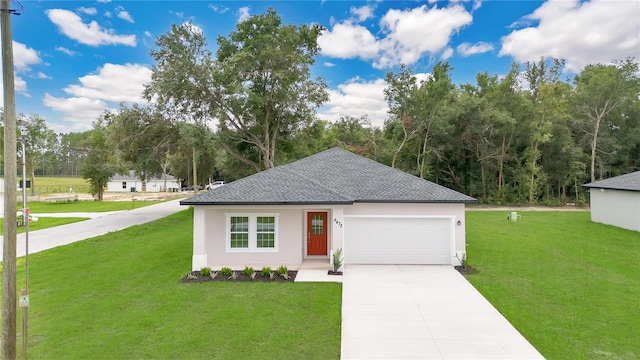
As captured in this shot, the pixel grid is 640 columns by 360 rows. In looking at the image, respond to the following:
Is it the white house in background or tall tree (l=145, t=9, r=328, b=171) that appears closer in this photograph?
tall tree (l=145, t=9, r=328, b=171)

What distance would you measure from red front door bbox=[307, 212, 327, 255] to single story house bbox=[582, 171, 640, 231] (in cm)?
1771

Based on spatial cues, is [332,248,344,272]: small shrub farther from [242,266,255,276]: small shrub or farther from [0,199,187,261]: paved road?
[0,199,187,261]: paved road

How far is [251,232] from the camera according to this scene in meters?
11.9

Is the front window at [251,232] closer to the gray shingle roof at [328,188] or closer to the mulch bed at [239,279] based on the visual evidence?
the gray shingle roof at [328,188]

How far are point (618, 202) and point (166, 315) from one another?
81.7 ft

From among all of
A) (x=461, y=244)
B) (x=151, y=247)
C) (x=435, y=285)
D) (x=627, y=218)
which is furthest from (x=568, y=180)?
(x=151, y=247)

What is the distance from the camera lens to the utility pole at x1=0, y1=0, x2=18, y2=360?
519 centimetres

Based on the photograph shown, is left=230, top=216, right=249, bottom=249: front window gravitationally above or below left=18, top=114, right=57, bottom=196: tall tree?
below

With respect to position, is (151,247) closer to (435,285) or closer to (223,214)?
(223,214)

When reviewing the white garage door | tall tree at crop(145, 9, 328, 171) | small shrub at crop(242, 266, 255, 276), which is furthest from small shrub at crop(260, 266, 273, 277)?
tall tree at crop(145, 9, 328, 171)

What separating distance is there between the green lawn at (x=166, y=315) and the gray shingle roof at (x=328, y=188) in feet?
9.39

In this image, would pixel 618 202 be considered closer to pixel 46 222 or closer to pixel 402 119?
pixel 402 119

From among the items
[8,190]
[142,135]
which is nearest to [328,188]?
[8,190]

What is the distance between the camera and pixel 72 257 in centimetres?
1394
